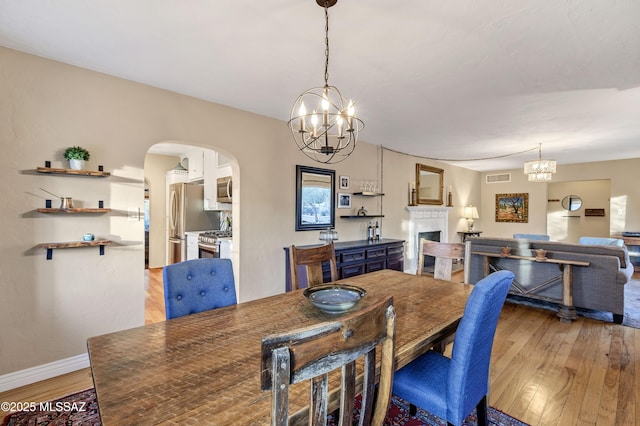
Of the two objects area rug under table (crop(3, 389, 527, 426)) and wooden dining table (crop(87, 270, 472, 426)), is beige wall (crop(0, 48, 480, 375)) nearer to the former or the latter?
area rug under table (crop(3, 389, 527, 426))

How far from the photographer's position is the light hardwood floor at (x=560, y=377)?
6.51ft

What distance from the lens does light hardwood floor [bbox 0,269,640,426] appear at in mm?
1983

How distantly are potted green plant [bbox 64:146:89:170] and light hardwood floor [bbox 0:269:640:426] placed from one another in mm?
1707

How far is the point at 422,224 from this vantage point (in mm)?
6246

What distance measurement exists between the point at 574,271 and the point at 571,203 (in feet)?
20.8

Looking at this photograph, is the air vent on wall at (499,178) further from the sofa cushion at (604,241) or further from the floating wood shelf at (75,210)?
the floating wood shelf at (75,210)

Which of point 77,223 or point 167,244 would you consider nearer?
point 77,223

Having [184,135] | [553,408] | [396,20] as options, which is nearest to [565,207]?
[553,408]

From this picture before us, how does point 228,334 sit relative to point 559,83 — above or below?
below

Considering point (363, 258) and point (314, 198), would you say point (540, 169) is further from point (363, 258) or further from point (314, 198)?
point (314, 198)

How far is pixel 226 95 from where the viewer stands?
3041mm

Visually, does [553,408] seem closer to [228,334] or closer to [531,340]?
[531,340]

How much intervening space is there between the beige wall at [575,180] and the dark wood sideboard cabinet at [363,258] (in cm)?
514

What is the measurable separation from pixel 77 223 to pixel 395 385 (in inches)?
108
